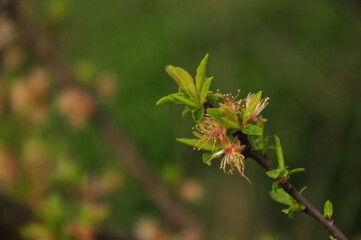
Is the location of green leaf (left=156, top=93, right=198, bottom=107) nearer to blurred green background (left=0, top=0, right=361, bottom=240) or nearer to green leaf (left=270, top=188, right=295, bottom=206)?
green leaf (left=270, top=188, right=295, bottom=206)

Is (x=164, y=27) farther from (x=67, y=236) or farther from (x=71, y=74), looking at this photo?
(x=67, y=236)

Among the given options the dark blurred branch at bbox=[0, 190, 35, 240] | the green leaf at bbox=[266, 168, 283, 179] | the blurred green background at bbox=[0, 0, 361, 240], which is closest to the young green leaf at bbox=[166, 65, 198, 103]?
the green leaf at bbox=[266, 168, 283, 179]

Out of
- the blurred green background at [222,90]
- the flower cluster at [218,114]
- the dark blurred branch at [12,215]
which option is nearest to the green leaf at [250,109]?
the flower cluster at [218,114]

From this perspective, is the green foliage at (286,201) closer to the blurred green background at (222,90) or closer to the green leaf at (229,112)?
the green leaf at (229,112)

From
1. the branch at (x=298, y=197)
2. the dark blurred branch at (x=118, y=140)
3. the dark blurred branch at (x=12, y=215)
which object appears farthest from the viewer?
the dark blurred branch at (x=118, y=140)

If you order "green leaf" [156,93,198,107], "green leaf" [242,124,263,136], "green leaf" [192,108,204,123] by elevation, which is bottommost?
"green leaf" [242,124,263,136]

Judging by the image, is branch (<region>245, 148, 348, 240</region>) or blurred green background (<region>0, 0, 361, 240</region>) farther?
blurred green background (<region>0, 0, 361, 240</region>)

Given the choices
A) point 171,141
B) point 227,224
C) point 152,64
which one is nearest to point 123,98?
point 152,64
